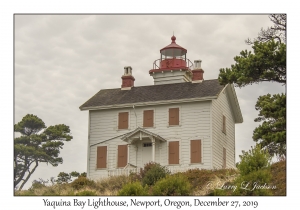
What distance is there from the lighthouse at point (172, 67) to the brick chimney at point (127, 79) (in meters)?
1.59

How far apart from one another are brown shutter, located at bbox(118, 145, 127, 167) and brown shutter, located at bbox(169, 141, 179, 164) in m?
2.60

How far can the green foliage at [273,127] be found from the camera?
23.7 m

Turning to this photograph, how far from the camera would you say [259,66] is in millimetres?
25656

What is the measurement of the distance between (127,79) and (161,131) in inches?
210

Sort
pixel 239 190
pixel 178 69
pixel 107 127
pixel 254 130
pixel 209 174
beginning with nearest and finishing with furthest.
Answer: pixel 239 190
pixel 254 130
pixel 209 174
pixel 107 127
pixel 178 69

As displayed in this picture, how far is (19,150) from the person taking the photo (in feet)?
116

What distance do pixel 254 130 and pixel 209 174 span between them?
3.21 metres

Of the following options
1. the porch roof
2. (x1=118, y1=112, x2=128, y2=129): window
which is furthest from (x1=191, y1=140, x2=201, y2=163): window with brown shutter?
(x1=118, y1=112, x2=128, y2=129): window

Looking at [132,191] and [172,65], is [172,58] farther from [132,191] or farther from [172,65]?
[132,191]

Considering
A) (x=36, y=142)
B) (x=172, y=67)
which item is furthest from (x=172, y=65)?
(x=36, y=142)

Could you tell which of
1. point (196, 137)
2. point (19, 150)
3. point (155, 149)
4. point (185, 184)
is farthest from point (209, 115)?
point (19, 150)

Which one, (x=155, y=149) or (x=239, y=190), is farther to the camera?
(x=155, y=149)

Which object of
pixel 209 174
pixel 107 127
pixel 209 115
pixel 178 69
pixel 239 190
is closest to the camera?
pixel 239 190

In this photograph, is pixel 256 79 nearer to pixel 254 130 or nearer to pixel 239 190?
pixel 254 130
